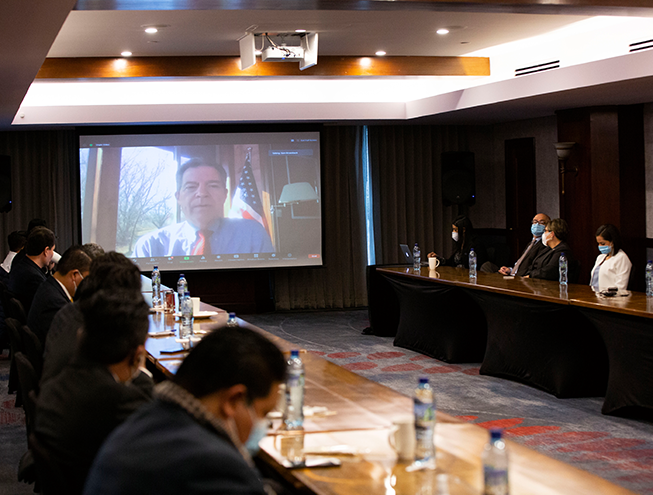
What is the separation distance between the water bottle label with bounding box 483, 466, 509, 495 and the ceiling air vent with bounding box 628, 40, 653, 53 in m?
6.12

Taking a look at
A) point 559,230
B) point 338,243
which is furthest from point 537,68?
point 338,243

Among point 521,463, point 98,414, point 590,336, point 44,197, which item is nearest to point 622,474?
point 590,336

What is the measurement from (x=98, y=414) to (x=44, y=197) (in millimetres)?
8860

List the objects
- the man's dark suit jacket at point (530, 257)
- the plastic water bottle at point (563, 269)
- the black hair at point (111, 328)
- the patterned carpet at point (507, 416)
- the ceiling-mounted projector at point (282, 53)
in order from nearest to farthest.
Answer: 1. the black hair at point (111, 328)
2. the patterned carpet at point (507, 416)
3. the plastic water bottle at point (563, 269)
4. the ceiling-mounted projector at point (282, 53)
5. the man's dark suit jacket at point (530, 257)

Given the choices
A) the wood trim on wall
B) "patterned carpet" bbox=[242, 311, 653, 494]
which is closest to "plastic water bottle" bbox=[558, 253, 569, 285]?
"patterned carpet" bbox=[242, 311, 653, 494]

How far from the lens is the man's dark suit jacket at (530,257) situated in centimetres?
701

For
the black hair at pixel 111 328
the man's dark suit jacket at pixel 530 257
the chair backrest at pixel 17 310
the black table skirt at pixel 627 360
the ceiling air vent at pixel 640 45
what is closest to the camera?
the black hair at pixel 111 328

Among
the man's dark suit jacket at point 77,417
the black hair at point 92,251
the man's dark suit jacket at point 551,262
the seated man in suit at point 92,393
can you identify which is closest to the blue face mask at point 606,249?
the man's dark suit jacket at point 551,262

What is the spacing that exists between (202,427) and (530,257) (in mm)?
6173

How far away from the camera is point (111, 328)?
81.8 inches

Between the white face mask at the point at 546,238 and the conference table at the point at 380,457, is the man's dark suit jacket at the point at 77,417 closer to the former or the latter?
the conference table at the point at 380,457

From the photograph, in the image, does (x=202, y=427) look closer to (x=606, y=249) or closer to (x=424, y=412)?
(x=424, y=412)

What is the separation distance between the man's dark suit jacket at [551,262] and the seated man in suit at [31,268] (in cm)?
423

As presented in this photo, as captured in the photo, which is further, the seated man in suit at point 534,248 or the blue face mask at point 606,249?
the seated man in suit at point 534,248
